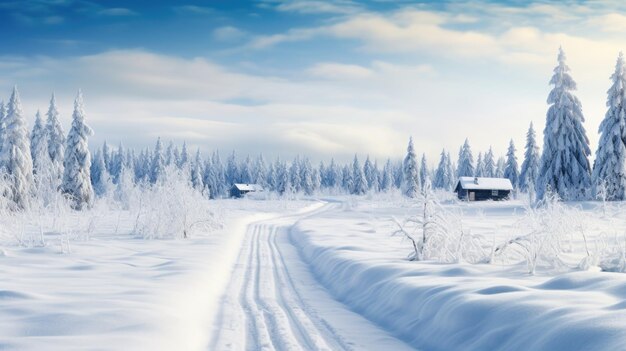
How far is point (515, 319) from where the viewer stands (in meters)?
6.47

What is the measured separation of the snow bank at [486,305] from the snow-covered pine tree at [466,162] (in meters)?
83.8

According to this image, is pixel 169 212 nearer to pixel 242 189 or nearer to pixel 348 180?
pixel 242 189

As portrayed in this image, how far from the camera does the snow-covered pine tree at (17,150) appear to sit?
42.9 metres

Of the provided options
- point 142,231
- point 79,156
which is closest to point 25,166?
point 79,156

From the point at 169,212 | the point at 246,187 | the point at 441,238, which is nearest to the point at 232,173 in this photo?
the point at 246,187

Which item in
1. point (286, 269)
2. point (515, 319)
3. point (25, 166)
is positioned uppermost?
point (25, 166)

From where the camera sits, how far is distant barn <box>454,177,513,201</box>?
67.9m

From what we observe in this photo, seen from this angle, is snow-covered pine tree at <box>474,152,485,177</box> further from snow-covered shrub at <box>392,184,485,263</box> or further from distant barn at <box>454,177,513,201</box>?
snow-covered shrub at <box>392,184,485,263</box>

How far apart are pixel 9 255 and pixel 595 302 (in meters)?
15.0

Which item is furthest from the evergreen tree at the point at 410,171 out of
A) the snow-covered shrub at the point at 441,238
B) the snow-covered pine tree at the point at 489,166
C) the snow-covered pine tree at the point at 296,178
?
the snow-covered shrub at the point at 441,238

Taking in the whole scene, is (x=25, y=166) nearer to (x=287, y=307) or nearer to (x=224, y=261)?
(x=224, y=261)

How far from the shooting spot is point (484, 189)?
68188 millimetres

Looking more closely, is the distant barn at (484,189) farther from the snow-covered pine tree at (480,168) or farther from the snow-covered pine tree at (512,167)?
the snow-covered pine tree at (480,168)

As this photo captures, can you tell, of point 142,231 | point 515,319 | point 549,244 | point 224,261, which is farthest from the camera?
point 142,231
